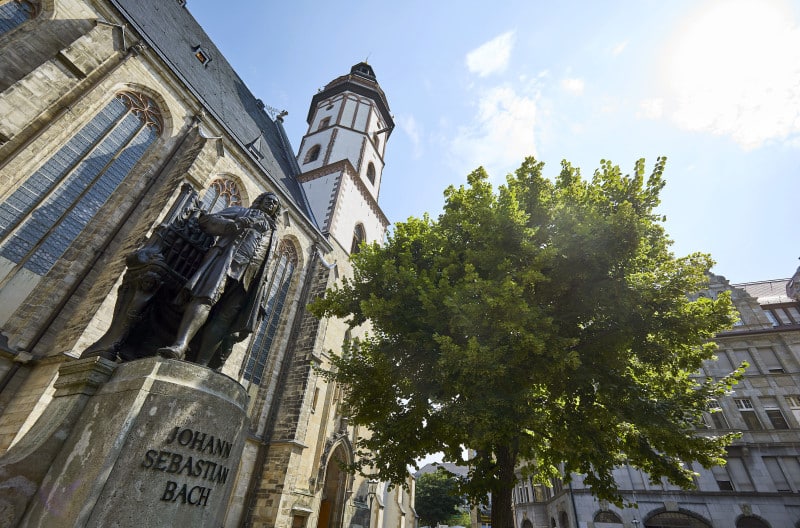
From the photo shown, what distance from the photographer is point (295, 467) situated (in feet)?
38.2

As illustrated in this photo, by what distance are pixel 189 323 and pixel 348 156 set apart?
74.4 ft

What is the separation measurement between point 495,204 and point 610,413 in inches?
173

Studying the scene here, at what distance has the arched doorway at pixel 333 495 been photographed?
1407cm

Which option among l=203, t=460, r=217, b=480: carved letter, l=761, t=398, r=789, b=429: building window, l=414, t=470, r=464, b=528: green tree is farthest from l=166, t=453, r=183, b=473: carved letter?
l=414, t=470, r=464, b=528: green tree

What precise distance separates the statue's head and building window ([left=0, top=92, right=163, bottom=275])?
7.44 m

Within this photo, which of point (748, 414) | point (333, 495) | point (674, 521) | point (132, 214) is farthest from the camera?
point (748, 414)

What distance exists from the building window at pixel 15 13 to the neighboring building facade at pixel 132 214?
3cm

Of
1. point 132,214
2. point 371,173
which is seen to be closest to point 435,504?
point 371,173

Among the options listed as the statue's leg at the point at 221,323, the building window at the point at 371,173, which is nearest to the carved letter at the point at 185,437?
the statue's leg at the point at 221,323

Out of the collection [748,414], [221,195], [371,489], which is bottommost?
[371,489]

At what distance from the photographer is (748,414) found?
60.5 feet

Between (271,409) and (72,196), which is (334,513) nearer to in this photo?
(271,409)

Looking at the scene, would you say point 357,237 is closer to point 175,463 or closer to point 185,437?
point 185,437

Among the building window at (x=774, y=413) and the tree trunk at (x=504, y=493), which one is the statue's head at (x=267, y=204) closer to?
the tree trunk at (x=504, y=493)
